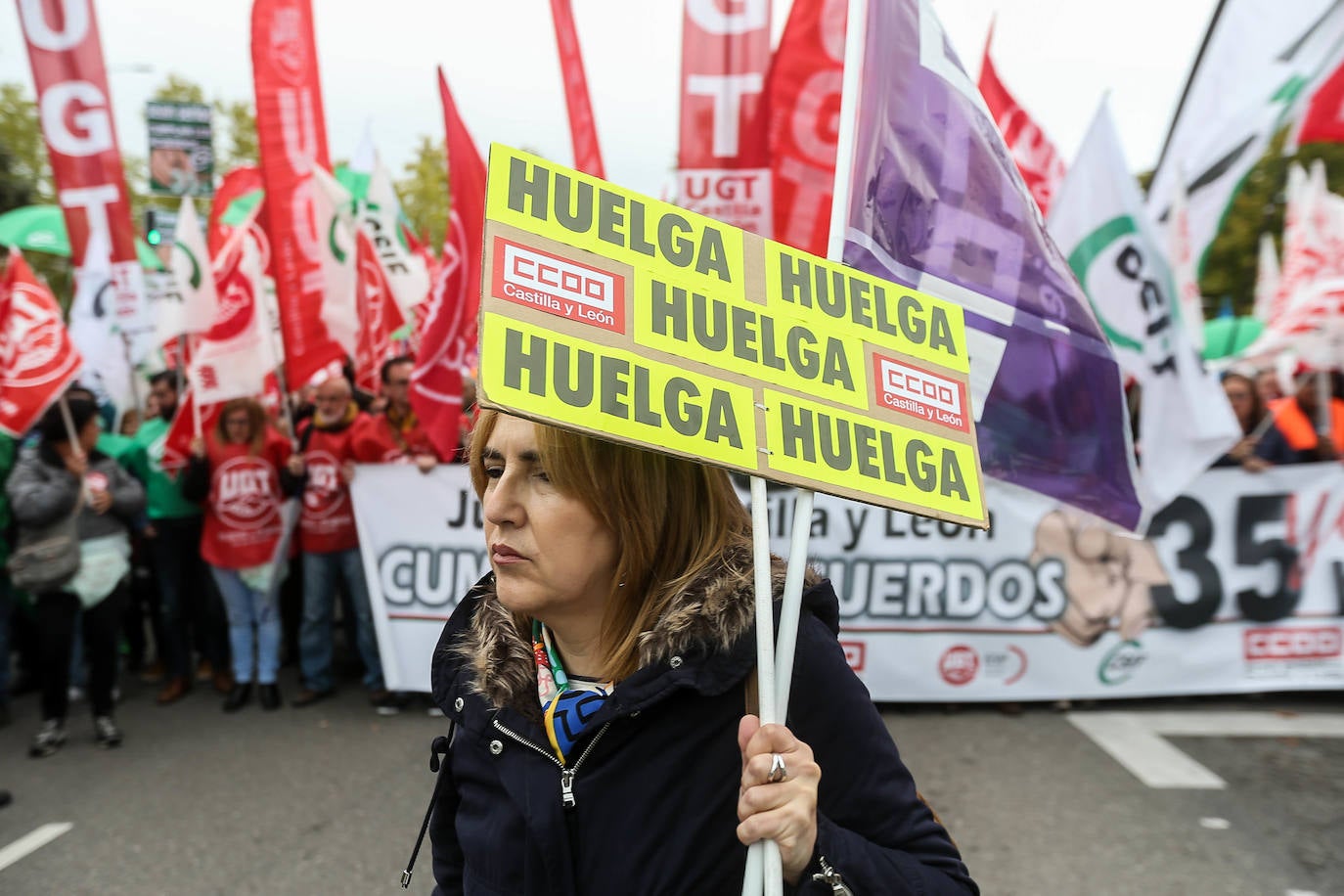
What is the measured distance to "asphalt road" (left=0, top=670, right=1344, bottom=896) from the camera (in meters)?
3.92

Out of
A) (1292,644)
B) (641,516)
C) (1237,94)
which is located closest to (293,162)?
(1237,94)

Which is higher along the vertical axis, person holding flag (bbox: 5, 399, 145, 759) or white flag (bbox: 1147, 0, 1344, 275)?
white flag (bbox: 1147, 0, 1344, 275)

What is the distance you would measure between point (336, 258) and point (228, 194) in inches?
145

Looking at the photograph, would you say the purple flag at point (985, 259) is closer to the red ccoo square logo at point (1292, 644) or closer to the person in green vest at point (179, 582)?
the red ccoo square logo at point (1292, 644)

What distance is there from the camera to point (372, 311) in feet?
22.8

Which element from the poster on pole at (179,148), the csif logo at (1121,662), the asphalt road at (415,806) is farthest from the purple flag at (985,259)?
the poster on pole at (179,148)

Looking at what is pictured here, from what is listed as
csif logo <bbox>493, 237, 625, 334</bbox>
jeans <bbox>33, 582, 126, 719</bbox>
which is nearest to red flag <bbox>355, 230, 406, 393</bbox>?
jeans <bbox>33, 582, 126, 719</bbox>

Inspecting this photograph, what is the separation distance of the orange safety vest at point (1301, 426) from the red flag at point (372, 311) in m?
5.89

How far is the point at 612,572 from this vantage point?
1.50m

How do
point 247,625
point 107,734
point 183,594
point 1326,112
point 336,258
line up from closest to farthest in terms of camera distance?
point 1326,112 < point 107,734 < point 247,625 < point 183,594 < point 336,258

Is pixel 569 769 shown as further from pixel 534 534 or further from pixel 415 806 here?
pixel 415 806

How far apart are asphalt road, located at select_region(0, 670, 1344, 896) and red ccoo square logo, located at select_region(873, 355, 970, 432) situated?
2.98m

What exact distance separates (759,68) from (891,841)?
558 centimetres

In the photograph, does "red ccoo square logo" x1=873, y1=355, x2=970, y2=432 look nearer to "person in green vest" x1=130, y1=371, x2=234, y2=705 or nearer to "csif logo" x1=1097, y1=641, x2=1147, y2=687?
"csif logo" x1=1097, y1=641, x2=1147, y2=687
